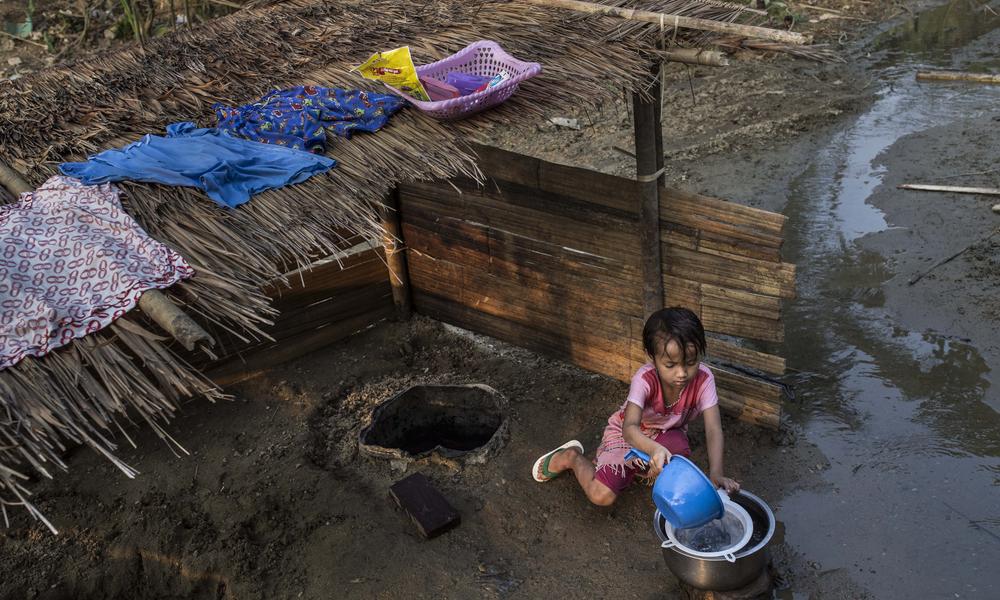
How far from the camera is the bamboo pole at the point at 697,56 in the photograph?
12.5ft

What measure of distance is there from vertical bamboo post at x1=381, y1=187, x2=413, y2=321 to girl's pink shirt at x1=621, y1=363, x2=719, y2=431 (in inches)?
86.5

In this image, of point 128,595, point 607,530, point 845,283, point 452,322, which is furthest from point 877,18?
point 128,595

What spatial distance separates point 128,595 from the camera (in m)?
4.15

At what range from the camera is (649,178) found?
4359 mm

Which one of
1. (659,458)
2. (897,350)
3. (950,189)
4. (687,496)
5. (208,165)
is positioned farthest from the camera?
(950,189)

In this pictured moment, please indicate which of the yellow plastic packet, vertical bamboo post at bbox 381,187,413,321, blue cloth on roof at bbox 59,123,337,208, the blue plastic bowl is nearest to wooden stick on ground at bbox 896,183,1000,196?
vertical bamboo post at bbox 381,187,413,321

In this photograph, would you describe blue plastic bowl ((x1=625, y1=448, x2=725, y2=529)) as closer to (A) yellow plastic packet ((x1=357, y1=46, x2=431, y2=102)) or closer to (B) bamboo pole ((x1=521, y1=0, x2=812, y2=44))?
(B) bamboo pole ((x1=521, y1=0, x2=812, y2=44))

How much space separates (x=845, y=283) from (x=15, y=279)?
210 inches

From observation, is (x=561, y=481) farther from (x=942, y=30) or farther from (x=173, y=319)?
(x=942, y=30)

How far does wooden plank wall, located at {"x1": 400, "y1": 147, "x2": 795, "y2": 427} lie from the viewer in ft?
14.1

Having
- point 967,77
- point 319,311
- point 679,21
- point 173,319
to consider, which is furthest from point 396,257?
point 967,77

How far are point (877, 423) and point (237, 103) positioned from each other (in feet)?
12.8

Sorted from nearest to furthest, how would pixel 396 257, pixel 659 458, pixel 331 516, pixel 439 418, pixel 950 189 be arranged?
1. pixel 659 458
2. pixel 331 516
3. pixel 439 418
4. pixel 396 257
5. pixel 950 189

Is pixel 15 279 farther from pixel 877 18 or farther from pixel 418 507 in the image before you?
pixel 877 18
